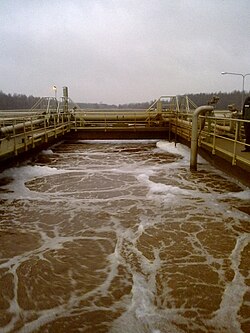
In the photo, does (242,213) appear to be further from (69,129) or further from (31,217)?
(69,129)

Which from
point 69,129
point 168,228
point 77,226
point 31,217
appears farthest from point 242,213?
point 69,129

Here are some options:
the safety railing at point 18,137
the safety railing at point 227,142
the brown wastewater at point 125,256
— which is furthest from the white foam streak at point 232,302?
the safety railing at point 18,137

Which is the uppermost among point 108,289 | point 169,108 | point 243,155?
point 169,108

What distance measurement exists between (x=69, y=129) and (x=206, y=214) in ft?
44.6

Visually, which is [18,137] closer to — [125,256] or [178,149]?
[125,256]

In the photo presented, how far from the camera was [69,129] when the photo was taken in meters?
18.5

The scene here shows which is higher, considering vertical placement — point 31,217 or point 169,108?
point 169,108

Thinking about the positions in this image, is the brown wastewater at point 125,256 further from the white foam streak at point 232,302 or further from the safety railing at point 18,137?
the safety railing at point 18,137

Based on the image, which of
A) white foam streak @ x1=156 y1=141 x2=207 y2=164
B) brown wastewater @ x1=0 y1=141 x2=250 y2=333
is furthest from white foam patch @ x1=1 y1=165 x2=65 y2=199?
white foam streak @ x1=156 y1=141 x2=207 y2=164

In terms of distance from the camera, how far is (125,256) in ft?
15.0

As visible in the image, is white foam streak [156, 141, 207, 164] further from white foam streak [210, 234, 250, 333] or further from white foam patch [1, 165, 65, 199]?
white foam streak [210, 234, 250, 333]

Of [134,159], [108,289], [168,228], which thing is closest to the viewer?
[108,289]

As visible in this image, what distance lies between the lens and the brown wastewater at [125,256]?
130 inches

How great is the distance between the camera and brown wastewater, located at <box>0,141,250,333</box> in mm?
3291
